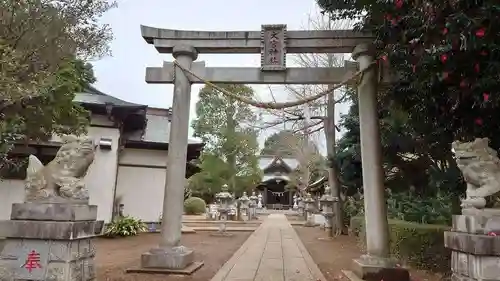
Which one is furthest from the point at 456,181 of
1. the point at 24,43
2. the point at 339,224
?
the point at 339,224

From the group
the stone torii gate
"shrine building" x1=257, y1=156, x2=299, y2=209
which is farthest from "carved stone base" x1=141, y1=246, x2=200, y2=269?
"shrine building" x1=257, y1=156, x2=299, y2=209

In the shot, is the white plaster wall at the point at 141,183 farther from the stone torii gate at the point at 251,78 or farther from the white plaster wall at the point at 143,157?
the stone torii gate at the point at 251,78

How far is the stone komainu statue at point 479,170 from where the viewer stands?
3.71m

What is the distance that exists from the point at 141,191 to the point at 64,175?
10639 millimetres

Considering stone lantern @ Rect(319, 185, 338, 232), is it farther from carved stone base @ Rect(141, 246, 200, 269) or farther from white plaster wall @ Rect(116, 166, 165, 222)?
carved stone base @ Rect(141, 246, 200, 269)

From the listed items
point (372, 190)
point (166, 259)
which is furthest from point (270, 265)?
point (372, 190)

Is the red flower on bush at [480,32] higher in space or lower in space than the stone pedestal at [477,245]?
higher

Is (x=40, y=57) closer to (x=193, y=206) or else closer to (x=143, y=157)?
(x=143, y=157)

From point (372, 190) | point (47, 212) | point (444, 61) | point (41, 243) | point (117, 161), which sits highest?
point (444, 61)

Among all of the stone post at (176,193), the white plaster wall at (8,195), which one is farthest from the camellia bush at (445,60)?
the white plaster wall at (8,195)

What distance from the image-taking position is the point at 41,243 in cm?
416

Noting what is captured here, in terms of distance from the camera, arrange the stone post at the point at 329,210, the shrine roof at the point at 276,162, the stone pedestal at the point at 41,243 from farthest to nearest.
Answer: the shrine roof at the point at 276,162 < the stone post at the point at 329,210 < the stone pedestal at the point at 41,243

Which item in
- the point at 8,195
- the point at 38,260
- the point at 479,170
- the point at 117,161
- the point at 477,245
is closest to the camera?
the point at 477,245

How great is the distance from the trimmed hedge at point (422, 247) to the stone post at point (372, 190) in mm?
1604
